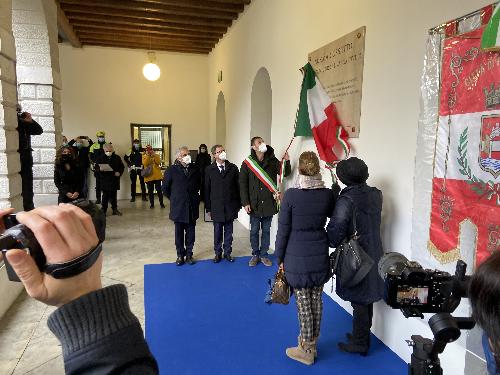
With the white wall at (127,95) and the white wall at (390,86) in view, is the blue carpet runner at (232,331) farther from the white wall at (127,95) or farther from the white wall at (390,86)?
the white wall at (127,95)

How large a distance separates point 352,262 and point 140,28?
6.87 m

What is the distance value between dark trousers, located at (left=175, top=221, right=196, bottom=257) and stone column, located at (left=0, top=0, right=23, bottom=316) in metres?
1.73

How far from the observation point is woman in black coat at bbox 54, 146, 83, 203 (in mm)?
5084

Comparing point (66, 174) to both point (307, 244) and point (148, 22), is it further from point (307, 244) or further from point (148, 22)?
point (307, 244)

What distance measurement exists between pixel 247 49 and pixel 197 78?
367 cm

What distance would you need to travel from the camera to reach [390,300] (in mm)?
972

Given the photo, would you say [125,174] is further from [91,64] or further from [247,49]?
[247,49]

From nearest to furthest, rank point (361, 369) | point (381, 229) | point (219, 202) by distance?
point (361, 369) → point (381, 229) → point (219, 202)

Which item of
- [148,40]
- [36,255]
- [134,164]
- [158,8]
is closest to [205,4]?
[158,8]

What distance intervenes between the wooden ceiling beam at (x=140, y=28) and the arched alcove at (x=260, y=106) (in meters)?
2.49

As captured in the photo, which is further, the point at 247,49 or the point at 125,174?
the point at 125,174

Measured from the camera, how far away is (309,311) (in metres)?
2.55

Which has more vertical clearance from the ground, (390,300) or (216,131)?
(216,131)

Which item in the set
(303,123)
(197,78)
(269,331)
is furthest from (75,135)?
(269,331)
